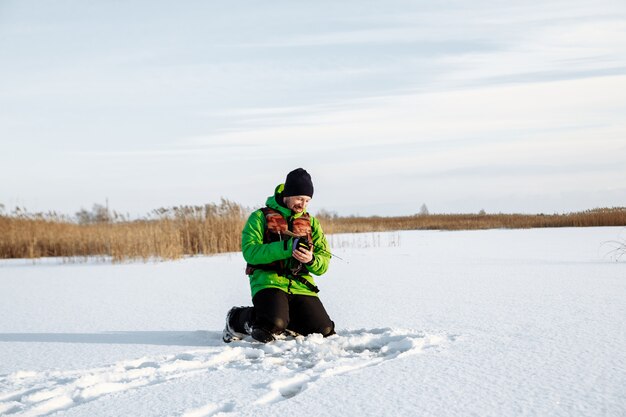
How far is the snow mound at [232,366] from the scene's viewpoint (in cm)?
246

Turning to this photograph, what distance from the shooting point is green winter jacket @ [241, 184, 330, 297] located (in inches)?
134

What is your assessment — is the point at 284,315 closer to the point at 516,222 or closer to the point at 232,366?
the point at 232,366

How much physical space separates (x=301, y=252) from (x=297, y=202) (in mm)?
336

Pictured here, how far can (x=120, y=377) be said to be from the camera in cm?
275

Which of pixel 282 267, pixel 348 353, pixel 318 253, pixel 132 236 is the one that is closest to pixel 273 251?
pixel 282 267

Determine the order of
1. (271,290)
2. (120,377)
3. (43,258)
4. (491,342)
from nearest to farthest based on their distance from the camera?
(120,377)
(491,342)
(271,290)
(43,258)

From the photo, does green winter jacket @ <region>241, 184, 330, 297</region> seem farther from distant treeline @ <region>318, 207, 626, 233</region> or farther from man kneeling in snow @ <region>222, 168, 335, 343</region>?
distant treeline @ <region>318, 207, 626, 233</region>

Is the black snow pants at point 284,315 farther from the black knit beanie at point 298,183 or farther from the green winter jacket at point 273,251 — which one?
the black knit beanie at point 298,183

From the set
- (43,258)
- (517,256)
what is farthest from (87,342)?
(43,258)

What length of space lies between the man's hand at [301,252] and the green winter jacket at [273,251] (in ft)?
0.12

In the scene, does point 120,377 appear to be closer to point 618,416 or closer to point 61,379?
point 61,379

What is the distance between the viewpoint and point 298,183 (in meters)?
3.44

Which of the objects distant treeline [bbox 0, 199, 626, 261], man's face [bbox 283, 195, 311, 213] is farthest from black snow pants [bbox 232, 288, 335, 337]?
distant treeline [bbox 0, 199, 626, 261]

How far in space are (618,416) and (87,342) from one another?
2.89 m
